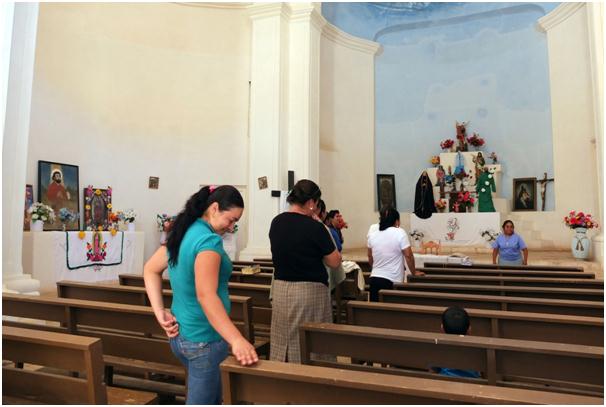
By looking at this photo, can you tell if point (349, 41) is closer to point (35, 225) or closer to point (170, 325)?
point (35, 225)

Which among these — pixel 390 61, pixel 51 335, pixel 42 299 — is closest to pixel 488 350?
pixel 51 335

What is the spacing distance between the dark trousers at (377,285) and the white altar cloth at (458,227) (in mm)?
7434

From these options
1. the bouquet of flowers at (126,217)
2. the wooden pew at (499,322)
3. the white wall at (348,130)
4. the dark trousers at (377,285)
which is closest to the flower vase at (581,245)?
the white wall at (348,130)

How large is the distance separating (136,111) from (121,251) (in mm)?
3408

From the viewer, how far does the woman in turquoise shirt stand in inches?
66.0

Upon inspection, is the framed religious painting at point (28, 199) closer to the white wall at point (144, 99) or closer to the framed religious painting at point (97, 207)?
the white wall at point (144, 99)

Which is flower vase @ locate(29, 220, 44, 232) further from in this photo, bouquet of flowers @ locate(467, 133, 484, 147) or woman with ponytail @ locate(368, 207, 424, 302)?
bouquet of flowers @ locate(467, 133, 484, 147)

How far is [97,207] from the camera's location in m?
8.95

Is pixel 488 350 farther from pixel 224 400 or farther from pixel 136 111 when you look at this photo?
pixel 136 111

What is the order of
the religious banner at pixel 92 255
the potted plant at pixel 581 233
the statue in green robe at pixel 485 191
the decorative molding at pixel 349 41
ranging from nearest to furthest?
the religious banner at pixel 92 255 < the potted plant at pixel 581 233 < the statue in green robe at pixel 485 191 < the decorative molding at pixel 349 41

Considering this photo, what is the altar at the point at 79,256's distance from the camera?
6.83m

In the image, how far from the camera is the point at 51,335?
199 cm

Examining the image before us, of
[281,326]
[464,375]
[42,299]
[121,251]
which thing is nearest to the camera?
[464,375]

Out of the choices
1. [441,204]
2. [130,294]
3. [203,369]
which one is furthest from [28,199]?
[441,204]
